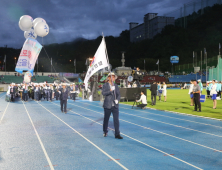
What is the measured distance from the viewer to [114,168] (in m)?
5.01

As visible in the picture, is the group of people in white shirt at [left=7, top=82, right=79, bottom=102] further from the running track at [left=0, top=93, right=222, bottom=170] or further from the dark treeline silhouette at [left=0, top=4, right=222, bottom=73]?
the dark treeline silhouette at [left=0, top=4, right=222, bottom=73]

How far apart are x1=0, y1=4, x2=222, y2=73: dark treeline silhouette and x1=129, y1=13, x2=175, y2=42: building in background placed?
569 cm

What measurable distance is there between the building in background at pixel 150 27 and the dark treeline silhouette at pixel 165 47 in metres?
5.69

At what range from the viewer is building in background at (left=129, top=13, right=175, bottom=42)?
118 metres

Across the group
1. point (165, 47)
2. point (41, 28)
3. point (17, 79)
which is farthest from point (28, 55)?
point (165, 47)

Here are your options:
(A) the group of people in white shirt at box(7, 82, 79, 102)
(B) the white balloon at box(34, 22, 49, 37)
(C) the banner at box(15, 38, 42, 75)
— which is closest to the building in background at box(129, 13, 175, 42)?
(A) the group of people in white shirt at box(7, 82, 79, 102)

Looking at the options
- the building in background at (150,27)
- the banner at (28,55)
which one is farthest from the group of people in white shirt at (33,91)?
the building in background at (150,27)

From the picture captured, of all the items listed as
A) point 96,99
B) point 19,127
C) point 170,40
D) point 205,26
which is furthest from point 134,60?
point 19,127

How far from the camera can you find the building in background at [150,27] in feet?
388

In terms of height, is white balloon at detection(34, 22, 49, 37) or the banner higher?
white balloon at detection(34, 22, 49, 37)

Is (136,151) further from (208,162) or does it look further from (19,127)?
(19,127)

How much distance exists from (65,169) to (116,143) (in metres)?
2.44

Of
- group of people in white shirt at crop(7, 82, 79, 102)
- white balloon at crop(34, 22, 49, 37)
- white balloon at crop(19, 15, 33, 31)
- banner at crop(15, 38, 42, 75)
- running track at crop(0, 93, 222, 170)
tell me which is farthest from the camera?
group of people in white shirt at crop(7, 82, 79, 102)

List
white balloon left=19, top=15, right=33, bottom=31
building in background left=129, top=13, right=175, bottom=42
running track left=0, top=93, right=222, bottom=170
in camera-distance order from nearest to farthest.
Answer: running track left=0, top=93, right=222, bottom=170
white balloon left=19, top=15, right=33, bottom=31
building in background left=129, top=13, right=175, bottom=42
